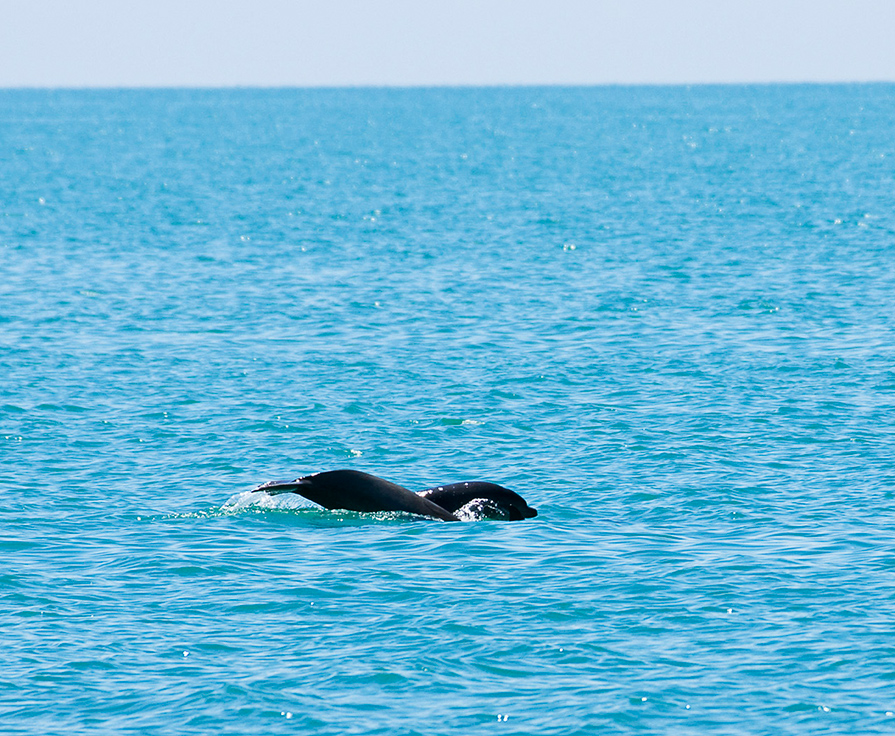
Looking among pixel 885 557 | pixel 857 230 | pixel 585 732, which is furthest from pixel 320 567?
pixel 857 230

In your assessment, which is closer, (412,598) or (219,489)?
(412,598)

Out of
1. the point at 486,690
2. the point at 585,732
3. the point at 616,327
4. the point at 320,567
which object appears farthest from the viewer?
the point at 616,327

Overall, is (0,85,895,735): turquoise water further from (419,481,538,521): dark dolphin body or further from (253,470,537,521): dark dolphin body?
(419,481,538,521): dark dolphin body

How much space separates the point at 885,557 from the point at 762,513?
302cm

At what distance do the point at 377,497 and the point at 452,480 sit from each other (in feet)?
11.4

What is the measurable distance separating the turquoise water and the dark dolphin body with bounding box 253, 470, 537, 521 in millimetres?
314

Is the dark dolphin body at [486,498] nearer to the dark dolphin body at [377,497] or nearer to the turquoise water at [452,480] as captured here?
the dark dolphin body at [377,497]

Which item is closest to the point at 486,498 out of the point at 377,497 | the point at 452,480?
the point at 377,497

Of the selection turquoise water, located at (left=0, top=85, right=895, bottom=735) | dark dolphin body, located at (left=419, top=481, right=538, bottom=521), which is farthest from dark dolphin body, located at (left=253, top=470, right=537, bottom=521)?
turquoise water, located at (left=0, top=85, right=895, bottom=735)

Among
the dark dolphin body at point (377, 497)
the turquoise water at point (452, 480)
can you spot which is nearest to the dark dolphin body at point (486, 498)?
the dark dolphin body at point (377, 497)

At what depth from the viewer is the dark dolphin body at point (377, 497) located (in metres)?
26.1

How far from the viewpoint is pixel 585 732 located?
57.4 ft

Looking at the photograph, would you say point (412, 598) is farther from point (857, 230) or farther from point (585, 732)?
point (857, 230)

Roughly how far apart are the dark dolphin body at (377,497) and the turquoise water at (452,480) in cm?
31
